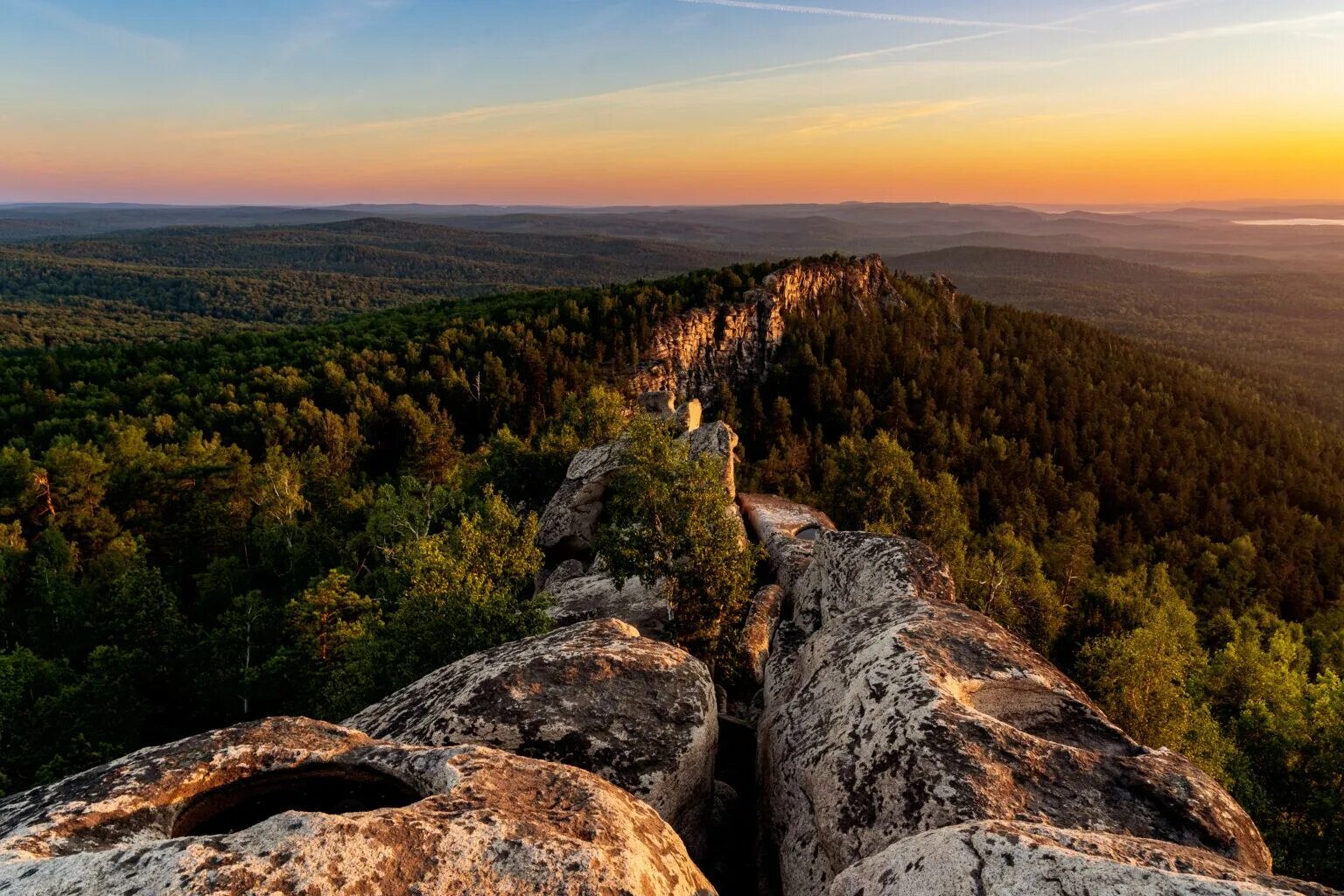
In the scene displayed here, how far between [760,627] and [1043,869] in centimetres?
1785

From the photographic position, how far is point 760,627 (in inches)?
997

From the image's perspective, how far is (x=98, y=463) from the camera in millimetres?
58281

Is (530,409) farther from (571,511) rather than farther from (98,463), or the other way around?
(571,511)

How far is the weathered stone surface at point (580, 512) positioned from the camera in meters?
38.2

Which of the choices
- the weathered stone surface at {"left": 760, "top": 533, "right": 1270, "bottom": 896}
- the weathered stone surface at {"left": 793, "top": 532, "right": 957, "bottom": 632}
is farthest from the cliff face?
the weathered stone surface at {"left": 760, "top": 533, "right": 1270, "bottom": 896}

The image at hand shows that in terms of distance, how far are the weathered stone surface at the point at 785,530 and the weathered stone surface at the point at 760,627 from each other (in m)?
1.53

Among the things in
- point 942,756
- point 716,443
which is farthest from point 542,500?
point 942,756

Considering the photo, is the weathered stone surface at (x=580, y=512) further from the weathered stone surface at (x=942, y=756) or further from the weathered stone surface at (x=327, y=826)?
the weathered stone surface at (x=327, y=826)

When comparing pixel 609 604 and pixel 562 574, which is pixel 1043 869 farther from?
pixel 562 574

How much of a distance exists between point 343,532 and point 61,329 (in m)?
197

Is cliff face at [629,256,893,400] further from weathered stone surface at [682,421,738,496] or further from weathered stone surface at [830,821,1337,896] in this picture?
weathered stone surface at [830,821,1337,896]

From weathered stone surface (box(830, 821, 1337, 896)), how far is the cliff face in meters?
101

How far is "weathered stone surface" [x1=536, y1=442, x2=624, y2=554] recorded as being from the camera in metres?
38.2

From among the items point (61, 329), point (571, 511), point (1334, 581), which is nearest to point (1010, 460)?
point (1334, 581)
